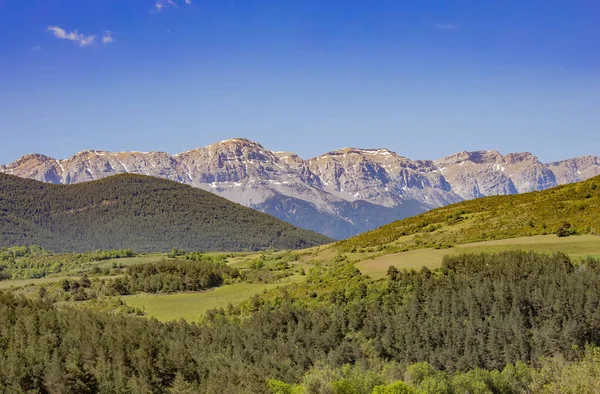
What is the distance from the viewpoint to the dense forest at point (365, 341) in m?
88.9

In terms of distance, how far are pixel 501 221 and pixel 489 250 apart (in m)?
19.9

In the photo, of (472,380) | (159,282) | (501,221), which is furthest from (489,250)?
(159,282)

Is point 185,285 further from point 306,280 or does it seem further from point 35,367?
Result: point 35,367

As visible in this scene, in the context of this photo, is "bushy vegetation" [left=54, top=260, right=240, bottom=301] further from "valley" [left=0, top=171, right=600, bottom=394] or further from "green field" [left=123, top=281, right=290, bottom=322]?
"valley" [left=0, top=171, right=600, bottom=394]

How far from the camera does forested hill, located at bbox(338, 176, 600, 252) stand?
126 metres

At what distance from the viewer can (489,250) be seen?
394 feet

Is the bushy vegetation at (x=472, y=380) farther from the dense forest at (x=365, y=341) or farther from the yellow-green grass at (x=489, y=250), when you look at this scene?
the yellow-green grass at (x=489, y=250)

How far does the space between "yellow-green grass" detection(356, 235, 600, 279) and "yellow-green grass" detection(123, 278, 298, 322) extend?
94.9ft

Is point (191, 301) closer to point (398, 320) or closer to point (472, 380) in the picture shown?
point (398, 320)

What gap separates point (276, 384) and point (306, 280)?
2249 inches

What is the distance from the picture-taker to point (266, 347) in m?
113

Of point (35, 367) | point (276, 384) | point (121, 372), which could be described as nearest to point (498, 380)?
point (276, 384)

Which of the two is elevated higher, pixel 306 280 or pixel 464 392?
pixel 306 280

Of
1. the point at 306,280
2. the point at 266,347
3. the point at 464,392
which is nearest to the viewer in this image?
the point at 464,392
